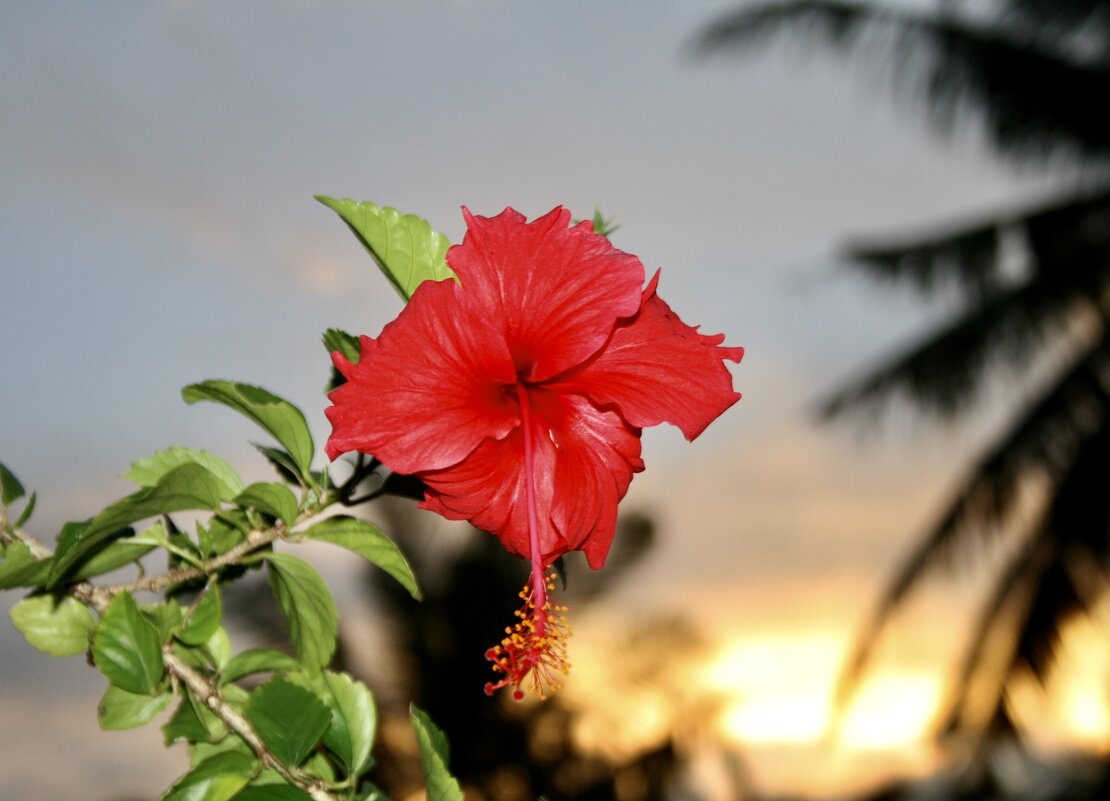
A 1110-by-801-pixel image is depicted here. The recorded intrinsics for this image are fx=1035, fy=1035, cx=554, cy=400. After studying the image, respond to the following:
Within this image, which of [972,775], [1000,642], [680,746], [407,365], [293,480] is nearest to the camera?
[407,365]

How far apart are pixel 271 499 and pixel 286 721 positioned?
12 centimetres

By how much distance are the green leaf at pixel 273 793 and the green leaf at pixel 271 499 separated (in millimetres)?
135

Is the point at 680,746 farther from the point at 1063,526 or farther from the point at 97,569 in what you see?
the point at 97,569

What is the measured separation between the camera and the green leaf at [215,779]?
0.54m

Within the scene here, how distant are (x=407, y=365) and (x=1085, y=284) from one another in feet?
16.9

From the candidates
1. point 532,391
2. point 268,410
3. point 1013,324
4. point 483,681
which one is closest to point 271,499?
point 268,410

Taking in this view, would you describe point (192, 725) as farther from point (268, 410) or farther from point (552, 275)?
point (552, 275)

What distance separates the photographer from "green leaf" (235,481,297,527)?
0.53 m

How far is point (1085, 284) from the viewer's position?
4898 mm

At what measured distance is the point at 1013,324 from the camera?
4.98 metres

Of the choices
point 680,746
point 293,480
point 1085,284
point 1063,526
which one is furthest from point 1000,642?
point 293,480

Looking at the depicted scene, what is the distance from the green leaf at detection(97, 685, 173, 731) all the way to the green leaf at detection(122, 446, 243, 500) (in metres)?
0.12

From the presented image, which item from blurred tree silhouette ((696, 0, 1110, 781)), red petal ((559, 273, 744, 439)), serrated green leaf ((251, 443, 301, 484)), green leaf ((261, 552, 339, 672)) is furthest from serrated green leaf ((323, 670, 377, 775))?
blurred tree silhouette ((696, 0, 1110, 781))

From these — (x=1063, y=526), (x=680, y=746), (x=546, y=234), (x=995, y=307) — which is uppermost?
(x=995, y=307)
